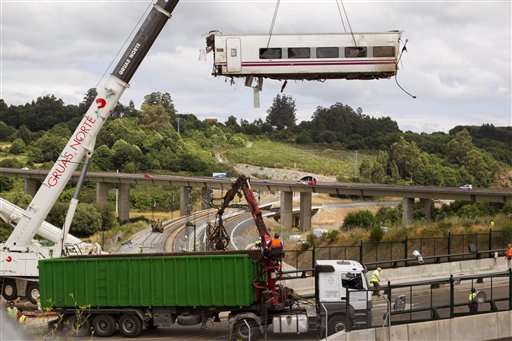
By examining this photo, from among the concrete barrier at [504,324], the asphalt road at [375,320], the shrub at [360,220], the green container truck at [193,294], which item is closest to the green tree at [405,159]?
the shrub at [360,220]

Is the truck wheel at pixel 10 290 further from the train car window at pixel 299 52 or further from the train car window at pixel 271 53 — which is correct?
the train car window at pixel 299 52

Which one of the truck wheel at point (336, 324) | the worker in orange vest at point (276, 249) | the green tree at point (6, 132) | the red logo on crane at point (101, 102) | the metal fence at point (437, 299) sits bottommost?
the truck wheel at point (336, 324)

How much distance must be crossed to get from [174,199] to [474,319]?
94508 mm

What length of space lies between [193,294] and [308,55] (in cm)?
939

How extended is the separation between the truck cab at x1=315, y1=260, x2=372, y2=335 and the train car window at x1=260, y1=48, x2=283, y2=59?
7.65m

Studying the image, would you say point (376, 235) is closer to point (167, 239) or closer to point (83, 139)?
point (83, 139)

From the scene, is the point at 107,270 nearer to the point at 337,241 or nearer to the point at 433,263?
the point at 433,263

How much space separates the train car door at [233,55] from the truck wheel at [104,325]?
31.9 ft

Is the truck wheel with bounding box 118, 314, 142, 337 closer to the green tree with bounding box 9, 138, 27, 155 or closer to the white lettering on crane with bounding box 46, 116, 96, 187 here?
the white lettering on crane with bounding box 46, 116, 96, 187

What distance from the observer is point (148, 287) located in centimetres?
2495

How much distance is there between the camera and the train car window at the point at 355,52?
26.8 m

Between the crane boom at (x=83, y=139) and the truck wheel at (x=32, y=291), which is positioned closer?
the crane boom at (x=83, y=139)

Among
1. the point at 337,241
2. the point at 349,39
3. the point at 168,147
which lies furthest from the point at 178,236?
the point at 168,147

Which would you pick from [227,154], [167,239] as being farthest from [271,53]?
[227,154]
